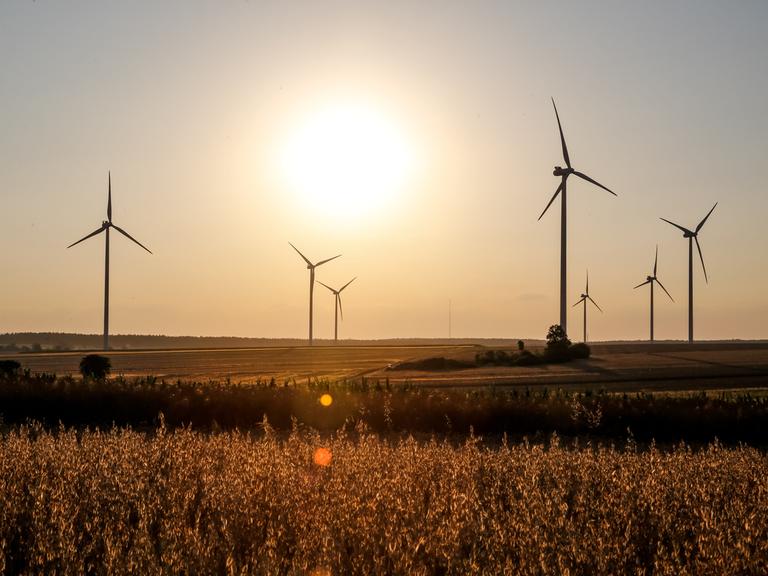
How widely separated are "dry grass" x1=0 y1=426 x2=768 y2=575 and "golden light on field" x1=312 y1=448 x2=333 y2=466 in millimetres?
55

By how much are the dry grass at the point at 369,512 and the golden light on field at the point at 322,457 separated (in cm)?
5

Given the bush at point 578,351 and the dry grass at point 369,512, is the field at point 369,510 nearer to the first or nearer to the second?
the dry grass at point 369,512

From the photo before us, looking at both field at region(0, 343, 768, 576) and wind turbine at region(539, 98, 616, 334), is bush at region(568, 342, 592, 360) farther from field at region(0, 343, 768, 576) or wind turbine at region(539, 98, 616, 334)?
field at region(0, 343, 768, 576)

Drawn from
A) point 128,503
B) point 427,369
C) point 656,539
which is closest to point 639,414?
point 656,539

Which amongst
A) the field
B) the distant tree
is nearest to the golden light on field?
the field

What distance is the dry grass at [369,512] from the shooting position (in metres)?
7.13

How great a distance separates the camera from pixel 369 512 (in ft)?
28.5

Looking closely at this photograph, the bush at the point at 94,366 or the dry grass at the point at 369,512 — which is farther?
the bush at the point at 94,366

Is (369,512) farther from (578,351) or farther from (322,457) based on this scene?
(578,351)

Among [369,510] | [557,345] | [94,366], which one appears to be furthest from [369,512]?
[557,345]

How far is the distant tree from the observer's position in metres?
61.5

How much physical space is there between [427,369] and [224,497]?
46395 millimetres

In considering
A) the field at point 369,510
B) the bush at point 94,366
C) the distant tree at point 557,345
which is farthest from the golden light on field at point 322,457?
the distant tree at point 557,345

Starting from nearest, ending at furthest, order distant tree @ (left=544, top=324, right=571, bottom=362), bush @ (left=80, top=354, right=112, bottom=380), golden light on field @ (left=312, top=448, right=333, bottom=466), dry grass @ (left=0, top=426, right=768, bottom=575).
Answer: dry grass @ (left=0, top=426, right=768, bottom=575)
golden light on field @ (left=312, top=448, right=333, bottom=466)
bush @ (left=80, top=354, right=112, bottom=380)
distant tree @ (left=544, top=324, right=571, bottom=362)
